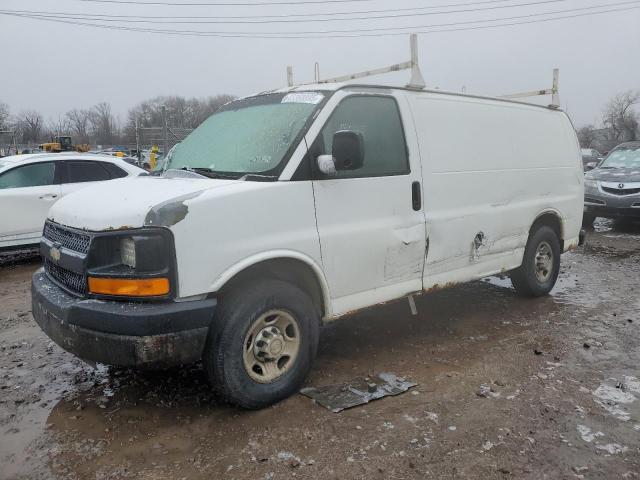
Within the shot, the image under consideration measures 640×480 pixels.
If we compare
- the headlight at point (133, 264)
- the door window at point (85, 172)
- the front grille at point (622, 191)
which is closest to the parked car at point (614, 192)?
the front grille at point (622, 191)

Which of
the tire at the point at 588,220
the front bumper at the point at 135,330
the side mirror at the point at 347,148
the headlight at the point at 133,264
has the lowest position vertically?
the tire at the point at 588,220

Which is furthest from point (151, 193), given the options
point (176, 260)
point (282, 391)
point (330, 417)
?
point (330, 417)

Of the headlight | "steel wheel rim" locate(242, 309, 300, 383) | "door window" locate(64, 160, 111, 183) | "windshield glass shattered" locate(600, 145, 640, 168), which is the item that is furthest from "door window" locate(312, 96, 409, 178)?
"windshield glass shattered" locate(600, 145, 640, 168)

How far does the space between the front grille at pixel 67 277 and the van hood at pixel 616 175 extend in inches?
420

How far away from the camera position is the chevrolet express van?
121 inches

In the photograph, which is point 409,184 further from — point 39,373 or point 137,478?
point 39,373

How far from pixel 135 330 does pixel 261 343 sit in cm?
81

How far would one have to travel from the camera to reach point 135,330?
3.00 m

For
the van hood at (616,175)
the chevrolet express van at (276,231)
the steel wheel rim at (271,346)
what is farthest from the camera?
the van hood at (616,175)

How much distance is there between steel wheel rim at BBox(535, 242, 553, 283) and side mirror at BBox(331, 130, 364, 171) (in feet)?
10.3

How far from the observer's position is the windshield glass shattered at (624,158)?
1187 cm

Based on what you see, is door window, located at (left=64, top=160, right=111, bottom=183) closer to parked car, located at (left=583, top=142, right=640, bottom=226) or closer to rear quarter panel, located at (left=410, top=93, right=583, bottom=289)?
rear quarter panel, located at (left=410, top=93, right=583, bottom=289)

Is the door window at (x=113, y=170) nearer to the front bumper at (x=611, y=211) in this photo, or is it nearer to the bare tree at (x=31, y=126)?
the front bumper at (x=611, y=211)

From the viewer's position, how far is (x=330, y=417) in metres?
3.44
